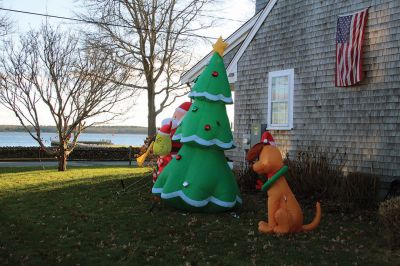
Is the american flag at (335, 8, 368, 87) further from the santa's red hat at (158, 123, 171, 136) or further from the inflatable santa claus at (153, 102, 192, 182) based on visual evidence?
the santa's red hat at (158, 123, 171, 136)

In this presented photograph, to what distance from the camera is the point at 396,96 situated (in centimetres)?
999

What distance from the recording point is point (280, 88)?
43.2ft

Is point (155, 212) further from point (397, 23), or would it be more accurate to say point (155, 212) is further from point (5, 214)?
point (397, 23)

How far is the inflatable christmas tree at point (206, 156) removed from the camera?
29.0 ft

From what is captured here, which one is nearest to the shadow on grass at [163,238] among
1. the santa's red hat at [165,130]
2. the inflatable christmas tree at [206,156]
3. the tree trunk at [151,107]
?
the inflatable christmas tree at [206,156]

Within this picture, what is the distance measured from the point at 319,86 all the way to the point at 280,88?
1.50 m

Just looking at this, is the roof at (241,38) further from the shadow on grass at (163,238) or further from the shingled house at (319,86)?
the shadow on grass at (163,238)

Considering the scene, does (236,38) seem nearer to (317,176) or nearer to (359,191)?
(317,176)

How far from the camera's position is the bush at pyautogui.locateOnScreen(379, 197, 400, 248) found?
6.21 meters

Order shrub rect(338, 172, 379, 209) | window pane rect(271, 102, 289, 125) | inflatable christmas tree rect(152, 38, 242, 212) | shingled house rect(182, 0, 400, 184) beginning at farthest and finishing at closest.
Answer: window pane rect(271, 102, 289, 125), shingled house rect(182, 0, 400, 184), shrub rect(338, 172, 379, 209), inflatable christmas tree rect(152, 38, 242, 212)

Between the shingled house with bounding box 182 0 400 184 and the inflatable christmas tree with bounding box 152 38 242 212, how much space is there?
3472 mm

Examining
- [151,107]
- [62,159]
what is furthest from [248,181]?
[151,107]

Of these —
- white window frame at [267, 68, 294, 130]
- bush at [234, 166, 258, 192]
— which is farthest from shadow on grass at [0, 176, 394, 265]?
white window frame at [267, 68, 294, 130]

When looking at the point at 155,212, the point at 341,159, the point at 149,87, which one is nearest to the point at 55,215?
the point at 155,212
